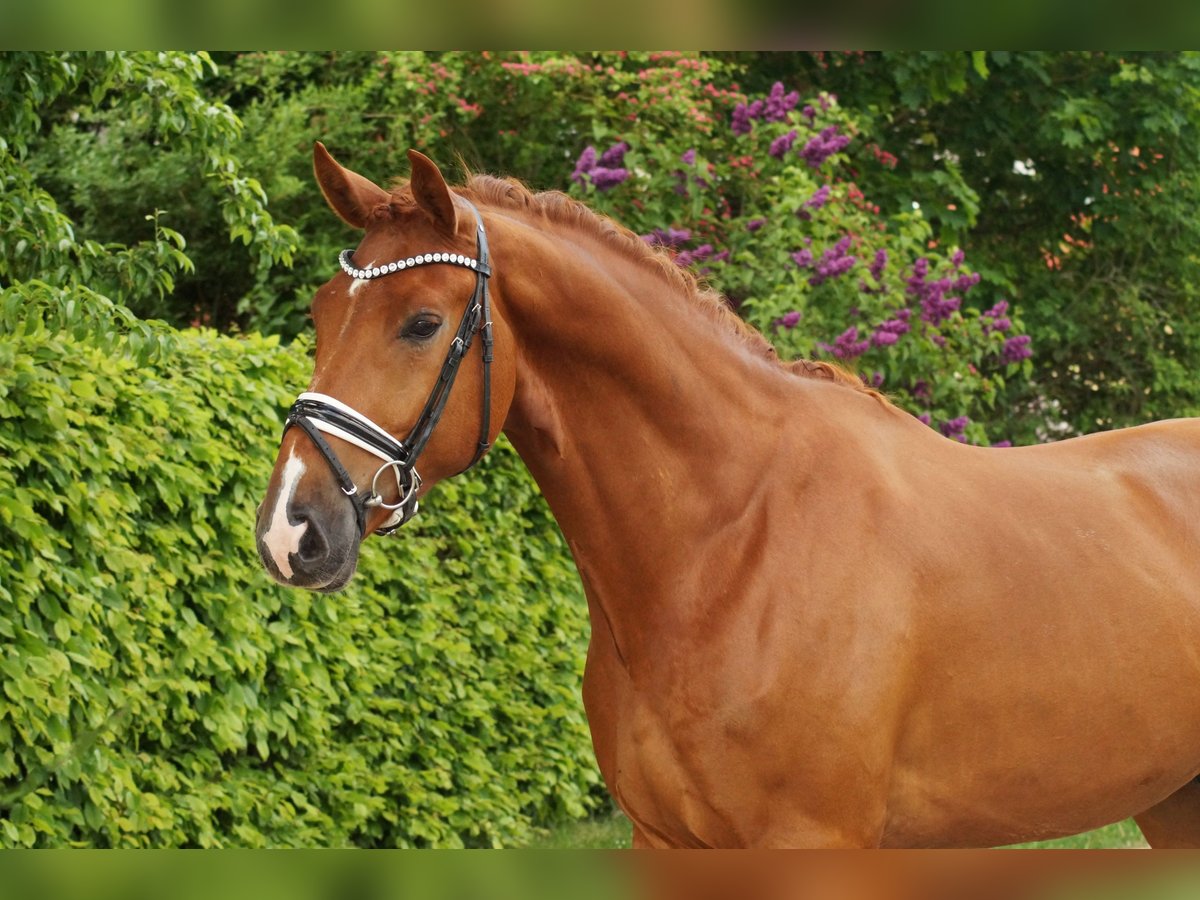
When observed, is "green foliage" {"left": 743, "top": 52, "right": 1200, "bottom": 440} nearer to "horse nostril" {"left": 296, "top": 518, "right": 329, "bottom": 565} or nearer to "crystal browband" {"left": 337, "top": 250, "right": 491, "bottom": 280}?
"crystal browband" {"left": 337, "top": 250, "right": 491, "bottom": 280}

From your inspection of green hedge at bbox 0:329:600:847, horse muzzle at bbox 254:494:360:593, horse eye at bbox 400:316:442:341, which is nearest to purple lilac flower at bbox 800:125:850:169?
green hedge at bbox 0:329:600:847

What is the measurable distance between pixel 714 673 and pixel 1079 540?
1.07 m

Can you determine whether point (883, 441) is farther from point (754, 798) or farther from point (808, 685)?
point (754, 798)

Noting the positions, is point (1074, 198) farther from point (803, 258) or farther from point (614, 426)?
point (614, 426)

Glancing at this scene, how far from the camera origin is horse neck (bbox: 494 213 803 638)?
9.47 ft

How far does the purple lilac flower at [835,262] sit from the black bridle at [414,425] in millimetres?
5286

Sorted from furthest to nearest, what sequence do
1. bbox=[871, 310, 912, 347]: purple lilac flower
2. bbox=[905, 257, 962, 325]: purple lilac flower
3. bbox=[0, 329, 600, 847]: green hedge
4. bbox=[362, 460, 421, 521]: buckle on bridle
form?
bbox=[905, 257, 962, 325]: purple lilac flower < bbox=[871, 310, 912, 347]: purple lilac flower < bbox=[0, 329, 600, 847]: green hedge < bbox=[362, 460, 421, 521]: buckle on bridle

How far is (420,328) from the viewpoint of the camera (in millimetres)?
2682

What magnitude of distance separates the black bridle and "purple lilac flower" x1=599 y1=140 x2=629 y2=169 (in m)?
5.27

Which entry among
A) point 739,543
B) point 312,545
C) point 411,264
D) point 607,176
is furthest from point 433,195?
point 607,176

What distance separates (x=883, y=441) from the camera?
315cm

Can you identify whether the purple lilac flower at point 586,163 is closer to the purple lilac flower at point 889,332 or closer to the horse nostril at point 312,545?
the purple lilac flower at point 889,332

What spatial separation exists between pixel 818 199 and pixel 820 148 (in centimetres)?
66

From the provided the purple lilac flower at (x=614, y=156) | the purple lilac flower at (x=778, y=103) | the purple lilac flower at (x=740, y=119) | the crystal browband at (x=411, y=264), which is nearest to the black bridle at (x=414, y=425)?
the crystal browband at (x=411, y=264)
